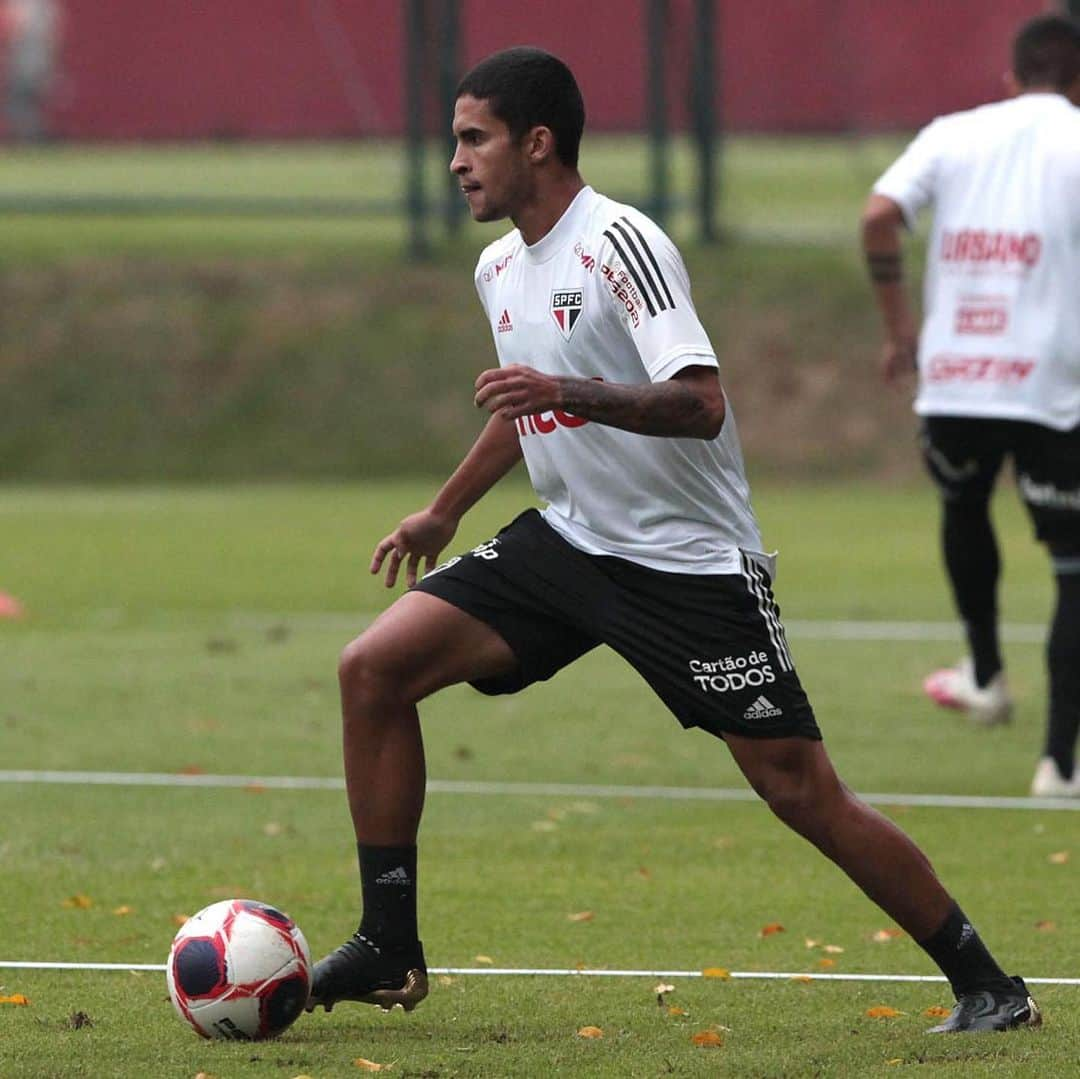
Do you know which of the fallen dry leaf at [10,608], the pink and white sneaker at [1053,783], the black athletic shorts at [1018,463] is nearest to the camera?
the pink and white sneaker at [1053,783]

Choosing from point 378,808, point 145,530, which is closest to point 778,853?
point 378,808

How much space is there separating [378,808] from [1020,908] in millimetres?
2141

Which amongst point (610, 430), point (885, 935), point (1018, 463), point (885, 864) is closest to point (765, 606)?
point (610, 430)

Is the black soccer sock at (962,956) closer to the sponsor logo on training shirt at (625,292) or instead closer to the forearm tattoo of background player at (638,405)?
the forearm tattoo of background player at (638,405)

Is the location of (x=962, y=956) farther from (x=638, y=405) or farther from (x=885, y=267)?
(x=885, y=267)

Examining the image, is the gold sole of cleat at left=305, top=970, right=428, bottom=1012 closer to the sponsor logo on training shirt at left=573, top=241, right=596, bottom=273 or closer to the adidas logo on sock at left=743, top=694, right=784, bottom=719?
the adidas logo on sock at left=743, top=694, right=784, bottom=719

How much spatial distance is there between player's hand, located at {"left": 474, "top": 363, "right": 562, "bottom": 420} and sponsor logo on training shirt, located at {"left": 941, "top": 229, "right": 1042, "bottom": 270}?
4.56 m

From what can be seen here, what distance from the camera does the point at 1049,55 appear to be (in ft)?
31.1

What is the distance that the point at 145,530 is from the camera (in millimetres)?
19375

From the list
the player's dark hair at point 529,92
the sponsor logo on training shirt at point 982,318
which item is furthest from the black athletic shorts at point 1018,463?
the player's dark hair at point 529,92

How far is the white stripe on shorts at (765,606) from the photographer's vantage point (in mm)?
5727

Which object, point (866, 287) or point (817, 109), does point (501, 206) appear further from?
point (817, 109)

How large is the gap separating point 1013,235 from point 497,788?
269 cm

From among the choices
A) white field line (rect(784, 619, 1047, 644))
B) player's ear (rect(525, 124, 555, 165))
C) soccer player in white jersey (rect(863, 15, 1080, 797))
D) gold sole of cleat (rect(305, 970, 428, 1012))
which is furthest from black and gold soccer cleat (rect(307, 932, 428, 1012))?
white field line (rect(784, 619, 1047, 644))
